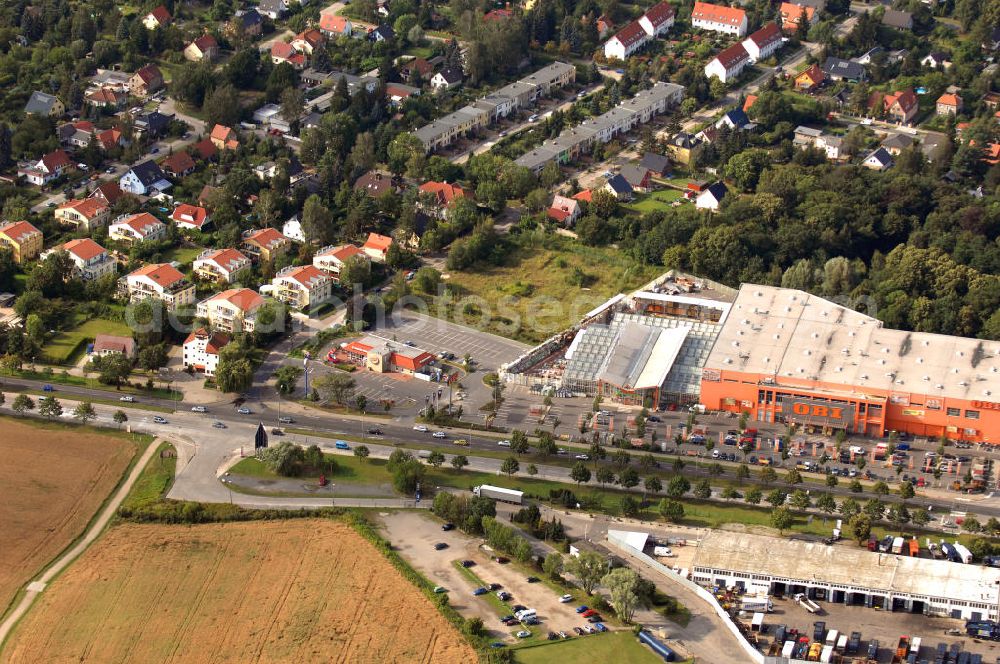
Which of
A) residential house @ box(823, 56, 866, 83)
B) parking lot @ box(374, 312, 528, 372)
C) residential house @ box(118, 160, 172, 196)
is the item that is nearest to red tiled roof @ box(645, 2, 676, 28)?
residential house @ box(823, 56, 866, 83)

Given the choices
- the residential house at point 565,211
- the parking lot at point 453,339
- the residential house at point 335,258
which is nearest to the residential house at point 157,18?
the residential house at point 335,258

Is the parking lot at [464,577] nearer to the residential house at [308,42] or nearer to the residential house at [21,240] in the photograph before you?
the residential house at [21,240]

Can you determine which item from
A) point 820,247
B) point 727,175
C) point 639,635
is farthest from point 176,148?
point 639,635

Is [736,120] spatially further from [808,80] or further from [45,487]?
[45,487]

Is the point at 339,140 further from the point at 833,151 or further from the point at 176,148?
the point at 833,151

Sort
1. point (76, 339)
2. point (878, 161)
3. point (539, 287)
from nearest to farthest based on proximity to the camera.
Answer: point (76, 339) → point (539, 287) → point (878, 161)

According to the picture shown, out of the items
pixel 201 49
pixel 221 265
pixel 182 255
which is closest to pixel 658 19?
pixel 201 49
